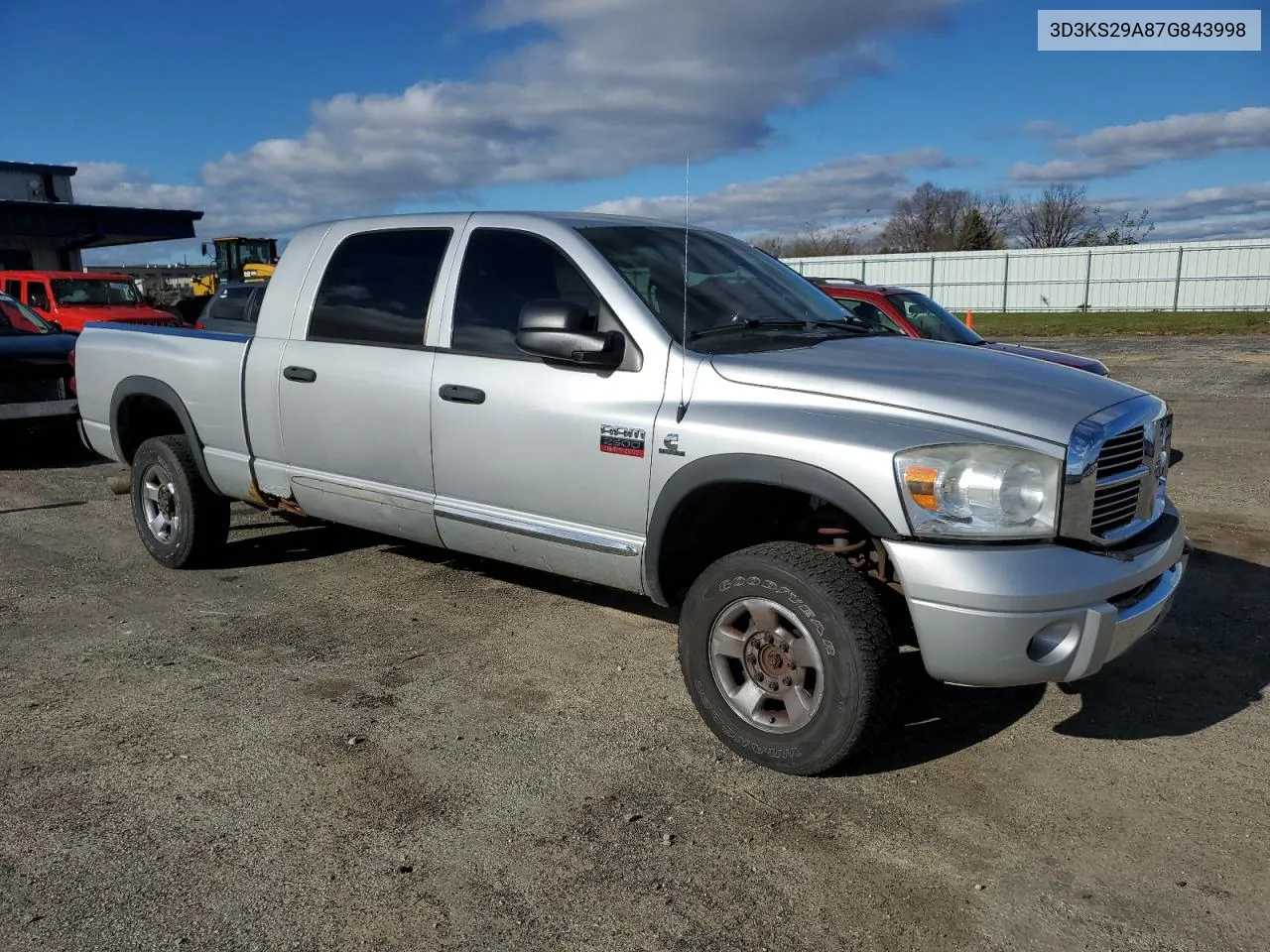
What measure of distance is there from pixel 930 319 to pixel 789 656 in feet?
21.4

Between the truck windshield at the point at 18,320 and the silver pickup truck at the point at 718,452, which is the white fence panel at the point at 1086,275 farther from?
the silver pickup truck at the point at 718,452

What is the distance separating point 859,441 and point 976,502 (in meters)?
0.41

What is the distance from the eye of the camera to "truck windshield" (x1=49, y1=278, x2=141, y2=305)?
649 inches

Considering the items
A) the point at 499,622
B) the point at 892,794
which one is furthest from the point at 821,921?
the point at 499,622

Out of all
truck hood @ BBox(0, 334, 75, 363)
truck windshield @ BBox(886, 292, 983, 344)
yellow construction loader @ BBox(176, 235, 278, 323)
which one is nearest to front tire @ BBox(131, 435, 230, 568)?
truck hood @ BBox(0, 334, 75, 363)

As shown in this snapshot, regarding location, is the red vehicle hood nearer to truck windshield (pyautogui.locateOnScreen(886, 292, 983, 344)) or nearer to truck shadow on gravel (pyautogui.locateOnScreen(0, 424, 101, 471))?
truck shadow on gravel (pyautogui.locateOnScreen(0, 424, 101, 471))

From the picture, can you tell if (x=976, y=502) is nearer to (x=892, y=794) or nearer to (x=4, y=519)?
(x=892, y=794)

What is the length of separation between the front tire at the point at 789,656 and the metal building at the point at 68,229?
34.1 meters

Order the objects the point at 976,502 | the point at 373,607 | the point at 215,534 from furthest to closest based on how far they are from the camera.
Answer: the point at 215,534 → the point at 373,607 → the point at 976,502

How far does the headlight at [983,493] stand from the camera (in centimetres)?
318

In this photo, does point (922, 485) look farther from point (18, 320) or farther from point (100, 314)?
point (100, 314)

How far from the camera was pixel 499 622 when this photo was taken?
16.9ft

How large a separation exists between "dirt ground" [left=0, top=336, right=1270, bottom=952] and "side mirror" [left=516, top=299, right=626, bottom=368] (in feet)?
4.68

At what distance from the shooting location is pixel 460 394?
443cm
